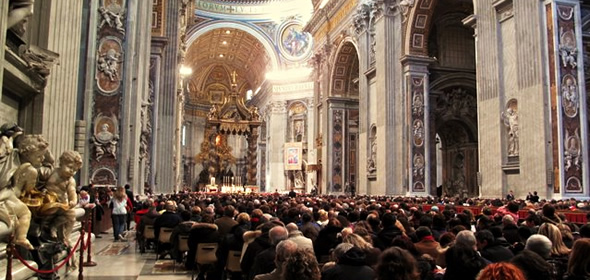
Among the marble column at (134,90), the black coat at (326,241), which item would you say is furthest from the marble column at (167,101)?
the black coat at (326,241)

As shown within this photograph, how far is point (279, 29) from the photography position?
133 feet

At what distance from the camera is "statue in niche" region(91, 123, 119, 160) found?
10.2m

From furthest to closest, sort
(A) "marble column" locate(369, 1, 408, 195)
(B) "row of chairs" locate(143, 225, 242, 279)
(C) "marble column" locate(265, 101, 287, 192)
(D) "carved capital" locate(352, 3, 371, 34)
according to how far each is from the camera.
→ (C) "marble column" locate(265, 101, 287, 192) → (D) "carved capital" locate(352, 3, 371, 34) → (A) "marble column" locate(369, 1, 408, 195) → (B) "row of chairs" locate(143, 225, 242, 279)

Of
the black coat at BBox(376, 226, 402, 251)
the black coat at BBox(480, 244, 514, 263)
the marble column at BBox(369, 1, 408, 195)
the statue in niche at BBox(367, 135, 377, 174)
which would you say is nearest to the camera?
the black coat at BBox(480, 244, 514, 263)

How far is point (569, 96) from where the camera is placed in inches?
502

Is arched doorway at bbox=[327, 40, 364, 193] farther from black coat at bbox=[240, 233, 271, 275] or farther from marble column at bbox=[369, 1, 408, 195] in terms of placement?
black coat at bbox=[240, 233, 271, 275]

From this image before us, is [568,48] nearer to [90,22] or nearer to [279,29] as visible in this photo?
[90,22]

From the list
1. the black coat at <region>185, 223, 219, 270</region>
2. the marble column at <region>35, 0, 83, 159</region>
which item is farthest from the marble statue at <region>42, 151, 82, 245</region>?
the marble column at <region>35, 0, 83, 159</region>

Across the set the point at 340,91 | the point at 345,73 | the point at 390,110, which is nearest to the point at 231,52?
the point at 340,91

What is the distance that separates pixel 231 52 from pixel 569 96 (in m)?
37.5

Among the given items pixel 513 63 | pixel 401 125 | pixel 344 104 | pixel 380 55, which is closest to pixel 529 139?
pixel 513 63

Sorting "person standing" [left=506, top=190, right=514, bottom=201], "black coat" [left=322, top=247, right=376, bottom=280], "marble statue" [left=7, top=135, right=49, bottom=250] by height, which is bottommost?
"black coat" [left=322, top=247, right=376, bottom=280]

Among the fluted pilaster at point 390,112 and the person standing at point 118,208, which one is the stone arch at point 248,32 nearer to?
the fluted pilaster at point 390,112

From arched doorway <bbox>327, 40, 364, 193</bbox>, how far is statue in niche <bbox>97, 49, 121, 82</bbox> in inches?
725
